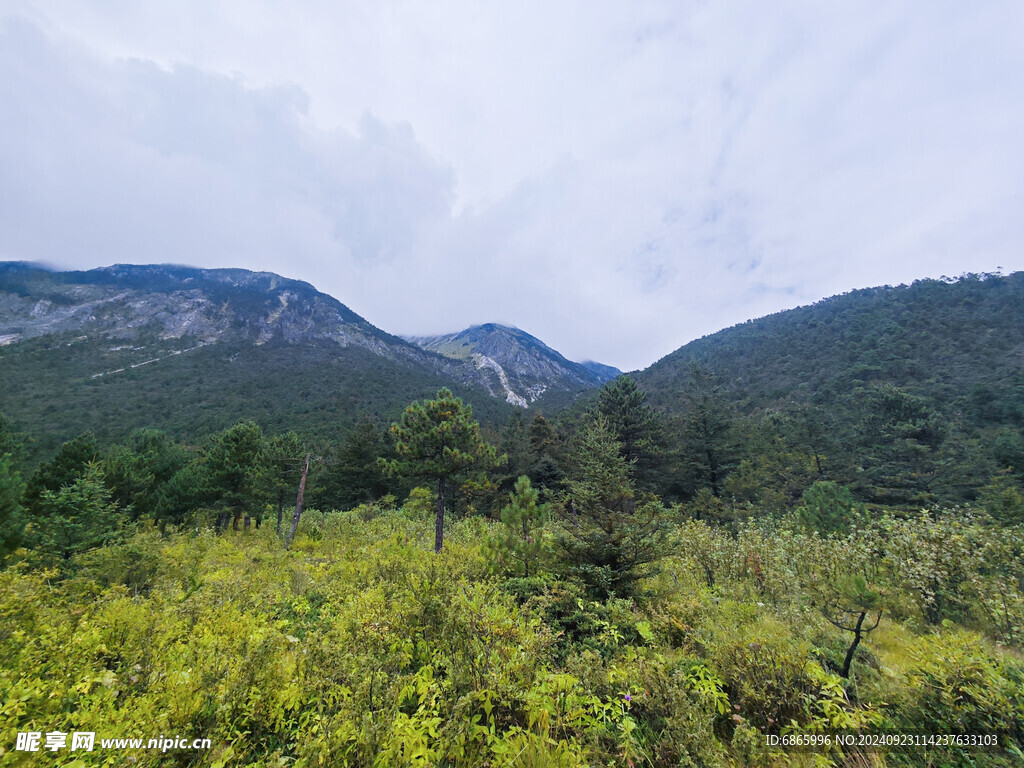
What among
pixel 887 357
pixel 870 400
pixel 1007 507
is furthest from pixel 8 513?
pixel 887 357

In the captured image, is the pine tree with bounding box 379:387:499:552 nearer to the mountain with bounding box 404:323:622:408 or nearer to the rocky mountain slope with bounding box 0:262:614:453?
the rocky mountain slope with bounding box 0:262:614:453

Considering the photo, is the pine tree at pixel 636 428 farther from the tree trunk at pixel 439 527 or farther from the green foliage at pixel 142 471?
the green foliage at pixel 142 471

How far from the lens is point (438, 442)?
15828mm

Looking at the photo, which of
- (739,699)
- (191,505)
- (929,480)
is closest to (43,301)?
(191,505)

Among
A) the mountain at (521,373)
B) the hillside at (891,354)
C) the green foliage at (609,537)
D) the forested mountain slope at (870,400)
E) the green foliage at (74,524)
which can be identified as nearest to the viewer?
the green foliage at (609,537)

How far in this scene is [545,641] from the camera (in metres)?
4.26

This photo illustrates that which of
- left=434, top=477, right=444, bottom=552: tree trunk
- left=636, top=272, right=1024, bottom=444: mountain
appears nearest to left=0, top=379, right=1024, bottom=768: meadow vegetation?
left=434, top=477, right=444, bottom=552: tree trunk

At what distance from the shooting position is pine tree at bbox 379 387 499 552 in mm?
15641

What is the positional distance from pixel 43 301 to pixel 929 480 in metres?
176

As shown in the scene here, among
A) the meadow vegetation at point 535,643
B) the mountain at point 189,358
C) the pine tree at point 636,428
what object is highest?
the mountain at point 189,358

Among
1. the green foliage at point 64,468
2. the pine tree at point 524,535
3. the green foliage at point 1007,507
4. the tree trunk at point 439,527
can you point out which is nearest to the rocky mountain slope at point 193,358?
the green foliage at point 64,468

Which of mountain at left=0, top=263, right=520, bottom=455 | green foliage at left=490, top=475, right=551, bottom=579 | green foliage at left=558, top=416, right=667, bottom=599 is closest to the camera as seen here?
green foliage at left=558, top=416, right=667, bottom=599

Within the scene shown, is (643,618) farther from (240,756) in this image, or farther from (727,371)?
(727,371)

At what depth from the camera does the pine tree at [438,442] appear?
15.6 meters
